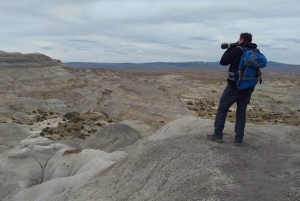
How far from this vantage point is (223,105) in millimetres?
7617

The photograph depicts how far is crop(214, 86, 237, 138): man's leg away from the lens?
745 cm

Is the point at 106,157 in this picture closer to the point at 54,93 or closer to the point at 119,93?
the point at 119,93

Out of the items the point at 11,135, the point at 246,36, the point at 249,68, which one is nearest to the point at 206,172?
the point at 249,68

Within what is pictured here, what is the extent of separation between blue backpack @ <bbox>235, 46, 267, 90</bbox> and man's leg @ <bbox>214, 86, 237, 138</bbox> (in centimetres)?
31

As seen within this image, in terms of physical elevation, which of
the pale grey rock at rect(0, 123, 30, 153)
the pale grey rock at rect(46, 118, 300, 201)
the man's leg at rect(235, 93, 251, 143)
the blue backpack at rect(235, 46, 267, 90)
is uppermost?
the blue backpack at rect(235, 46, 267, 90)

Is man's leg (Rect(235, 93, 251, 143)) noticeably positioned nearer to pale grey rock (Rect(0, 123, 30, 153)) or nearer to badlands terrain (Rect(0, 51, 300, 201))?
badlands terrain (Rect(0, 51, 300, 201))

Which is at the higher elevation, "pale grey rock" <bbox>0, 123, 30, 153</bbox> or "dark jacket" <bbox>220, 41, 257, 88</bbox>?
"dark jacket" <bbox>220, 41, 257, 88</bbox>

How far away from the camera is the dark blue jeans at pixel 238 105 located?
7.43 m

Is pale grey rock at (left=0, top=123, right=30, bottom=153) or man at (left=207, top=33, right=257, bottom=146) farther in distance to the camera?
pale grey rock at (left=0, top=123, right=30, bottom=153)

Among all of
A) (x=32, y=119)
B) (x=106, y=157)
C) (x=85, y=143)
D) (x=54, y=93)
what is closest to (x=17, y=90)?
(x=54, y=93)

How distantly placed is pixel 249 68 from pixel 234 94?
67 centimetres

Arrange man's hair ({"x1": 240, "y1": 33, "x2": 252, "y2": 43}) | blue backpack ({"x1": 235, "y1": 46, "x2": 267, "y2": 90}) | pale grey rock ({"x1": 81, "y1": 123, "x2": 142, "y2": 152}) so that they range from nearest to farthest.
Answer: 1. blue backpack ({"x1": 235, "y1": 46, "x2": 267, "y2": 90})
2. man's hair ({"x1": 240, "y1": 33, "x2": 252, "y2": 43})
3. pale grey rock ({"x1": 81, "y1": 123, "x2": 142, "y2": 152})

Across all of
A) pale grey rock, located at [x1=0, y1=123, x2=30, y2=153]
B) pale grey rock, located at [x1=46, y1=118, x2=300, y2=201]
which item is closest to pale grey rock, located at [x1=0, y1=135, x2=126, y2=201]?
pale grey rock, located at [x1=46, y1=118, x2=300, y2=201]

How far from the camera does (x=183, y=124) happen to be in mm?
13109
